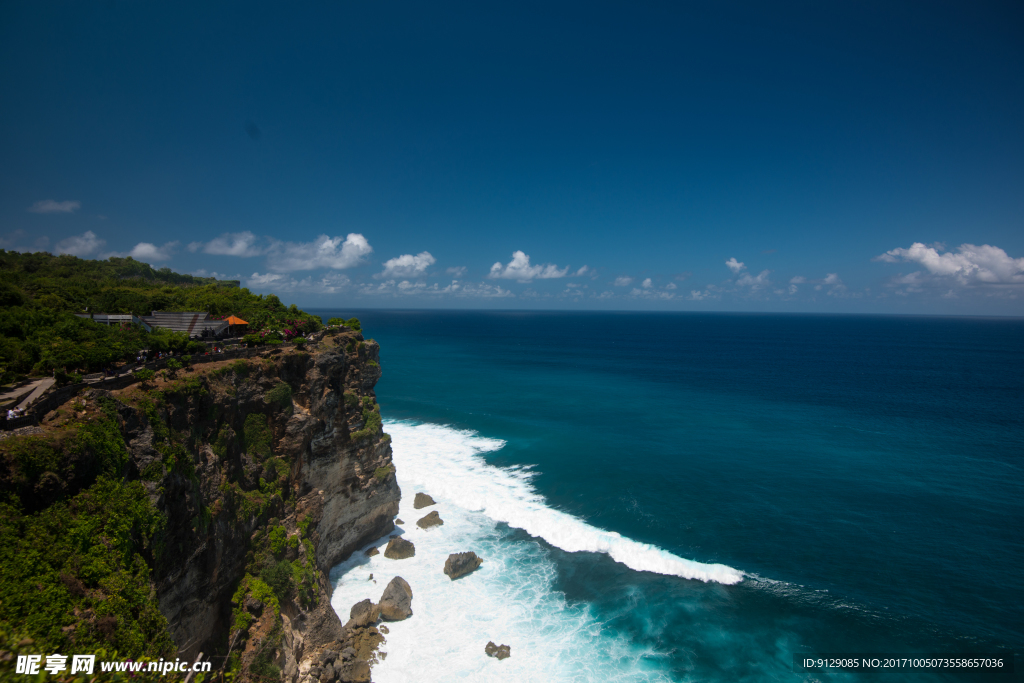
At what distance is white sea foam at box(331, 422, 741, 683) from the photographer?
22.7 m

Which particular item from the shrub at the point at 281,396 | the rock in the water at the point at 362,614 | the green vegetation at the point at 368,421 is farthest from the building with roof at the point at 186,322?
the rock in the water at the point at 362,614

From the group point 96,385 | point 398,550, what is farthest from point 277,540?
point 96,385

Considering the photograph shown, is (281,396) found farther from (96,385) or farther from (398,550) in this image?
(398,550)

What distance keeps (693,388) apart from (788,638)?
61.6 m

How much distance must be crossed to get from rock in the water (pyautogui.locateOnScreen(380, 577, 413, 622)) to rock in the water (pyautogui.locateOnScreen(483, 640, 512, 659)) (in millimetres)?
5422

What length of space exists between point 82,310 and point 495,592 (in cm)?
3212

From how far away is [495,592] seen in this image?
2820cm

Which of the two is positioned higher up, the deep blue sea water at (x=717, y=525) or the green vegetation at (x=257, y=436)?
the green vegetation at (x=257, y=436)

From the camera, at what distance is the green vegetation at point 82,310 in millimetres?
19000

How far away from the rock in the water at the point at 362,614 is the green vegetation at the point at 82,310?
1748cm

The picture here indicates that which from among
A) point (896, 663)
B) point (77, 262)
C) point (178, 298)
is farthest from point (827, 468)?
point (77, 262)

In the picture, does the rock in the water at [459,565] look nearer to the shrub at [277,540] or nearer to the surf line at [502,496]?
the surf line at [502,496]

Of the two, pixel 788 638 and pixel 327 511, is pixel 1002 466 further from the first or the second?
pixel 327 511

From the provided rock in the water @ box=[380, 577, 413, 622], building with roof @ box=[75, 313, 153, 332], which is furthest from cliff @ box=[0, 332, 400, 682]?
building with roof @ box=[75, 313, 153, 332]
